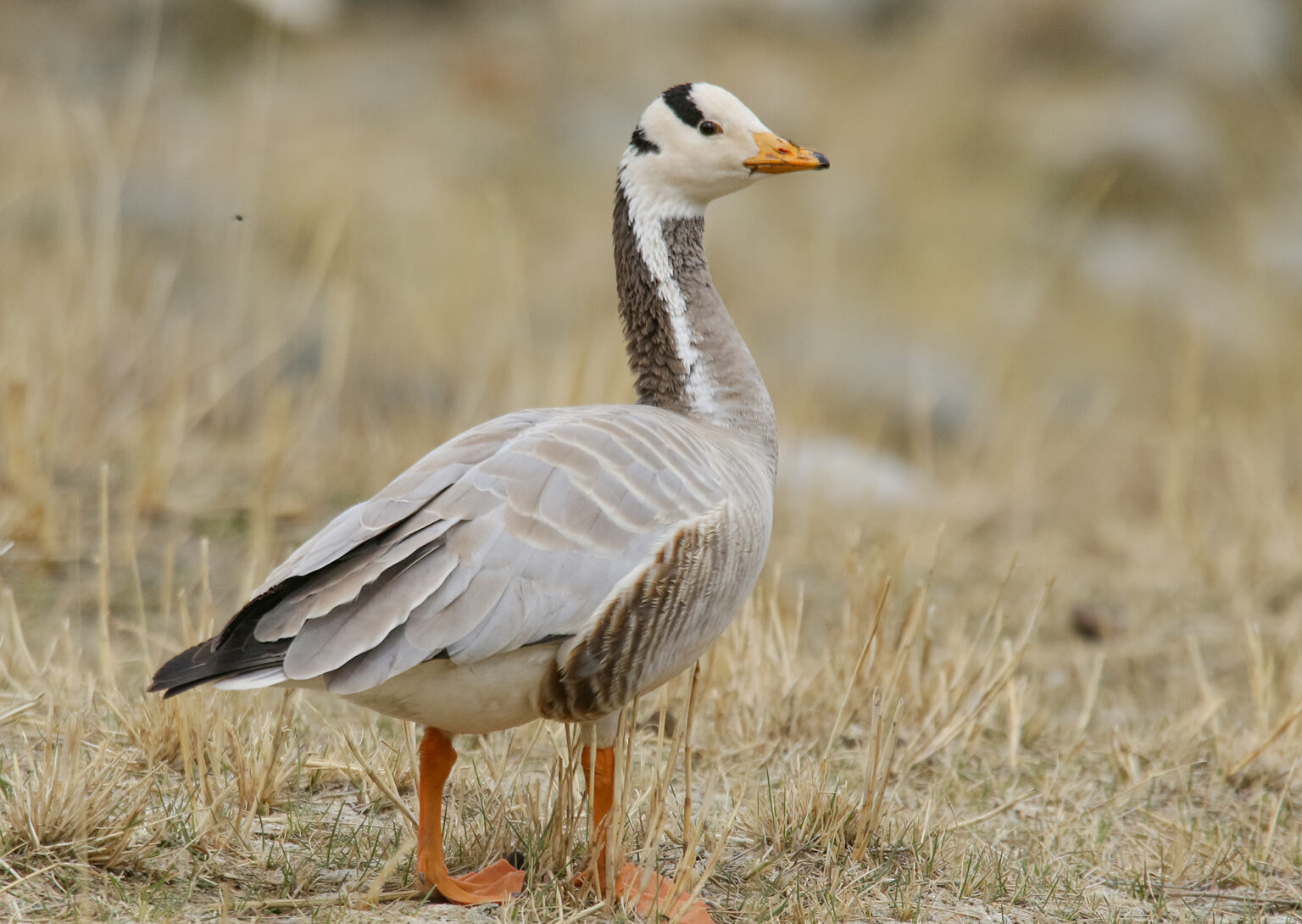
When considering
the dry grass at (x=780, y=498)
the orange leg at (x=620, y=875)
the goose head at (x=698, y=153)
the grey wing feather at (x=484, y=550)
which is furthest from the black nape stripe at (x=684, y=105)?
the orange leg at (x=620, y=875)

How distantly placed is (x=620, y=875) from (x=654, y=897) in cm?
11

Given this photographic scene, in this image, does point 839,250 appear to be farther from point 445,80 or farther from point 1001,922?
point 1001,922

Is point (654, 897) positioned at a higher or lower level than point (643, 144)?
lower

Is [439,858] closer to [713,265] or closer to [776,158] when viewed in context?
[776,158]

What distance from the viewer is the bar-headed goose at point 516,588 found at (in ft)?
8.34

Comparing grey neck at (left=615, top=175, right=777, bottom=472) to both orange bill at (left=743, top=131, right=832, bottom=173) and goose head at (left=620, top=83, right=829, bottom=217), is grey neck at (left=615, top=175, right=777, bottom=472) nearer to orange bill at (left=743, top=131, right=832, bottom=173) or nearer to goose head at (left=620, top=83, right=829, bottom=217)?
goose head at (left=620, top=83, right=829, bottom=217)

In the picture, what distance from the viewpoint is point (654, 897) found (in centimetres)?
279

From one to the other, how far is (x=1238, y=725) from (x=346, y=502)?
4.21 m

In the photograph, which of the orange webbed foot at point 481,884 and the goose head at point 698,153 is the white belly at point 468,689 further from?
the goose head at point 698,153

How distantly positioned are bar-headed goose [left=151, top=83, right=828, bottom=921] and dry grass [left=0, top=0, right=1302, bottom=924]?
0.28 metres

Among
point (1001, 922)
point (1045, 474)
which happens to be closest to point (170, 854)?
point (1001, 922)

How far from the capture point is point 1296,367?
41.4 ft

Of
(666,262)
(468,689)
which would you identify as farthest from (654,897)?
(666,262)

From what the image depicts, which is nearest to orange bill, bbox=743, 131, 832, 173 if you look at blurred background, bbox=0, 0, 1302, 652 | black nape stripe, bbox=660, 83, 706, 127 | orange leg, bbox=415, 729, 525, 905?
black nape stripe, bbox=660, 83, 706, 127
